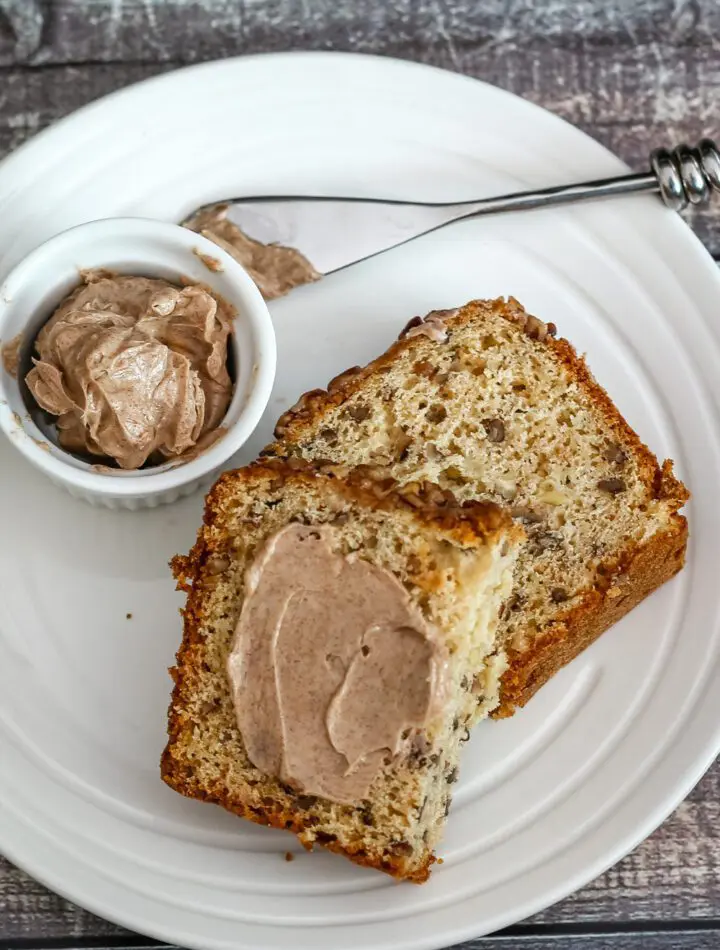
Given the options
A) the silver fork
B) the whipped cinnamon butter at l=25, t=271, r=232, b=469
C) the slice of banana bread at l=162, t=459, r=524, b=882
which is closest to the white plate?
the silver fork

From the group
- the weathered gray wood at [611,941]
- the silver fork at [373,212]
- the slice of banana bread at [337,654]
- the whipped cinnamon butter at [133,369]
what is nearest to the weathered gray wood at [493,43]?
the silver fork at [373,212]

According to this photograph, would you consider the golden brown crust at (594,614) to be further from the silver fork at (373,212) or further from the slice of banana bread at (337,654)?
the silver fork at (373,212)

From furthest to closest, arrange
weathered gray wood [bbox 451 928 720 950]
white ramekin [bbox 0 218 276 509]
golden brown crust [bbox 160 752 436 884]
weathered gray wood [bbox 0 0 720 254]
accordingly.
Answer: weathered gray wood [bbox 0 0 720 254], weathered gray wood [bbox 451 928 720 950], white ramekin [bbox 0 218 276 509], golden brown crust [bbox 160 752 436 884]

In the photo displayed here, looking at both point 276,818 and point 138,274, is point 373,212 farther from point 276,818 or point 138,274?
point 276,818

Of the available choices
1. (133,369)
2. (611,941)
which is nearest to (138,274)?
(133,369)

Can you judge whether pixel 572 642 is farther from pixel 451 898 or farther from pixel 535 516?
pixel 451 898

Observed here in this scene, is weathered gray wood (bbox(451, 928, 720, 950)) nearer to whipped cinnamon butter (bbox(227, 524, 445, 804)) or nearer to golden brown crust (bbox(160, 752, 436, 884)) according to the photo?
golden brown crust (bbox(160, 752, 436, 884))
